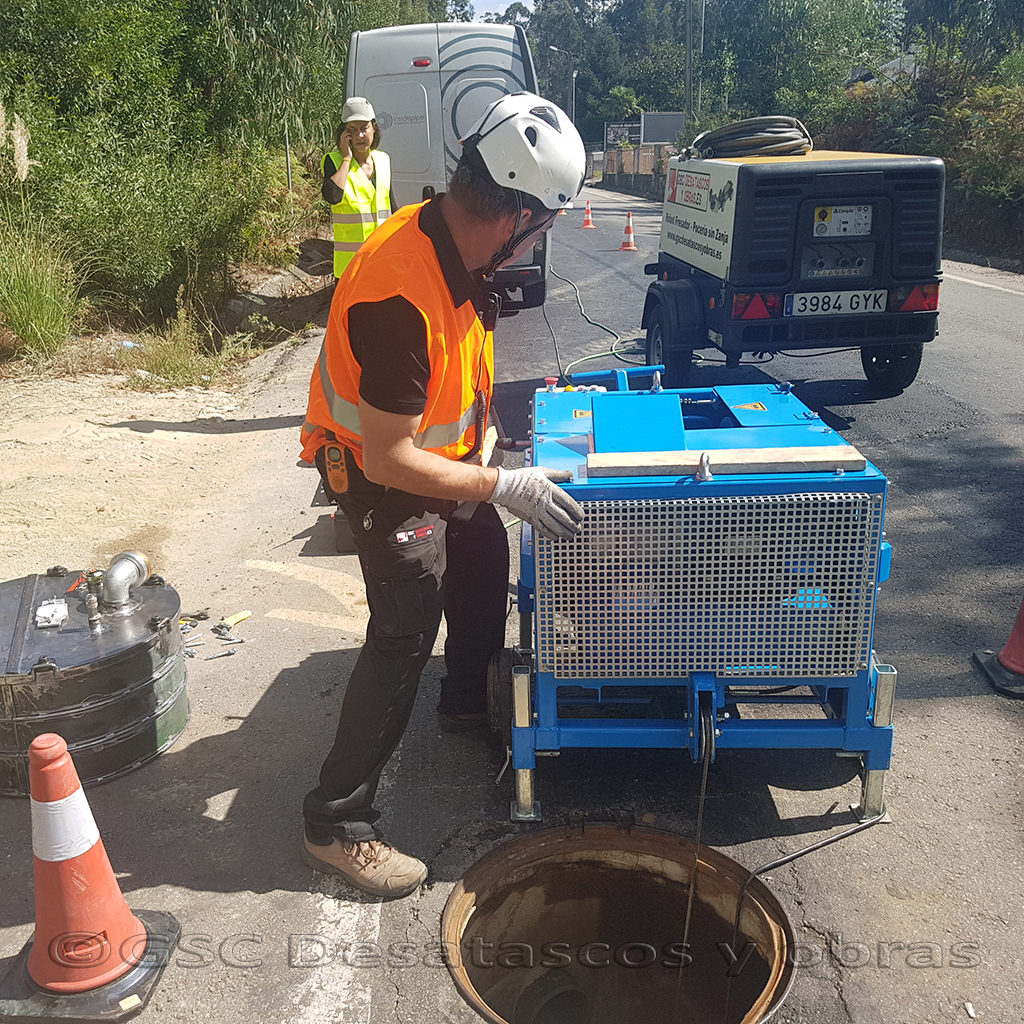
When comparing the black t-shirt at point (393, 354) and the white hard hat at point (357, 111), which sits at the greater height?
the white hard hat at point (357, 111)

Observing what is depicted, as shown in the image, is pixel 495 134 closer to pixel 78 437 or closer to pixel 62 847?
pixel 62 847

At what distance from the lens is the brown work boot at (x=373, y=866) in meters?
2.78

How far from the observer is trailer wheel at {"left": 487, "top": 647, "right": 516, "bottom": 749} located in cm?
322

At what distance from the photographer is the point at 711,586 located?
105 inches

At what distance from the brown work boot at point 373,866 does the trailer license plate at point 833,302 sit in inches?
206

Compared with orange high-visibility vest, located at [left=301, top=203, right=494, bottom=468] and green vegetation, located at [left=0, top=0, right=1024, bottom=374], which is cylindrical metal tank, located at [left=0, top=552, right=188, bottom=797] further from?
green vegetation, located at [left=0, top=0, right=1024, bottom=374]

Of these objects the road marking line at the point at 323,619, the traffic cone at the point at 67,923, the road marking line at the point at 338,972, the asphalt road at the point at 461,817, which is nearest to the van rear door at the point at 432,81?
the asphalt road at the point at 461,817

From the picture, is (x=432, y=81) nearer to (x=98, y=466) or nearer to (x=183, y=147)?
(x=183, y=147)

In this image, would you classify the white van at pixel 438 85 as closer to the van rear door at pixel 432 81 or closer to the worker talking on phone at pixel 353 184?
the van rear door at pixel 432 81

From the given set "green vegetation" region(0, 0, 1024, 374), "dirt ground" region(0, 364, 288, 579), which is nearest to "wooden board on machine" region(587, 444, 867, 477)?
"dirt ground" region(0, 364, 288, 579)

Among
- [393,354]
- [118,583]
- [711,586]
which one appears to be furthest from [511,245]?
[118,583]

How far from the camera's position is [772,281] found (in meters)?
6.77

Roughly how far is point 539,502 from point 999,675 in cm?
236

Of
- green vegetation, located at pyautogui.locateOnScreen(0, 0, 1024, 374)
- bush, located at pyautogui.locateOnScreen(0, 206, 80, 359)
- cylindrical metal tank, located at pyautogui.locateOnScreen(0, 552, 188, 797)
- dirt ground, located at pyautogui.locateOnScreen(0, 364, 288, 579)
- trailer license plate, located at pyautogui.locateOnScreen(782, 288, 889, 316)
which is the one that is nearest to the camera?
cylindrical metal tank, located at pyautogui.locateOnScreen(0, 552, 188, 797)
